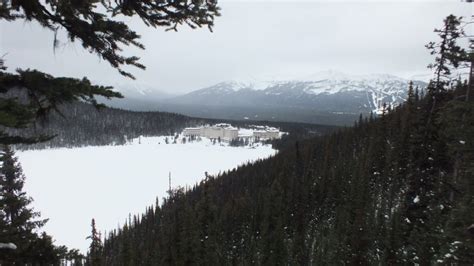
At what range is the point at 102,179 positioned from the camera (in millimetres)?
149250

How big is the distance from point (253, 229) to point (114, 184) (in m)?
97.7

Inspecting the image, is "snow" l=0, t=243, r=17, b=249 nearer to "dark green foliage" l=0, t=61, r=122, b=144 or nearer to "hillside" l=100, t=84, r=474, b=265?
"dark green foliage" l=0, t=61, r=122, b=144

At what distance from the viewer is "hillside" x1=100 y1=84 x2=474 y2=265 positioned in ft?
61.8

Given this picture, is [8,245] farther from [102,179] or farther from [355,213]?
[102,179]

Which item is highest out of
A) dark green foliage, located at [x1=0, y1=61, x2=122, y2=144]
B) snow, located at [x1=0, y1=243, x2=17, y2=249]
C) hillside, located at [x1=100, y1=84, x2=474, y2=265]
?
dark green foliage, located at [x1=0, y1=61, x2=122, y2=144]

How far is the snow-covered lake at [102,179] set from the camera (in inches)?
3979

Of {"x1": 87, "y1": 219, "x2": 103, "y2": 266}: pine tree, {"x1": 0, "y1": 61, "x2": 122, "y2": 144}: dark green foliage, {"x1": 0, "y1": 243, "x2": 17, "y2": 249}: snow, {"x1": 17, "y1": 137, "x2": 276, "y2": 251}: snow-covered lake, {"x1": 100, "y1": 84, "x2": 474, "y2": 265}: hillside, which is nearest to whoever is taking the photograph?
{"x1": 0, "y1": 61, "x2": 122, "y2": 144}: dark green foliage

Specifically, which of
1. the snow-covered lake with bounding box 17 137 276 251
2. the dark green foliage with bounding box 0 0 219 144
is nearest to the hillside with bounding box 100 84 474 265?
the dark green foliage with bounding box 0 0 219 144

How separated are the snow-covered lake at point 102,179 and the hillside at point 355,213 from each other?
29261 mm

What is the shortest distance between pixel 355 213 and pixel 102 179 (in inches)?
4917

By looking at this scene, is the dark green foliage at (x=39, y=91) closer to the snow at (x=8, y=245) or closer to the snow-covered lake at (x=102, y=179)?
the snow at (x=8, y=245)

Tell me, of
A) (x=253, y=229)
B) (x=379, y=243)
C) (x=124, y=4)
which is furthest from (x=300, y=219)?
(x=124, y=4)

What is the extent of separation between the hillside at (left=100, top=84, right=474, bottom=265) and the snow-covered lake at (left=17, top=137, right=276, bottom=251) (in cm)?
2926

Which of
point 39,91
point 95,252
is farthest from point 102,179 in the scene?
point 39,91
